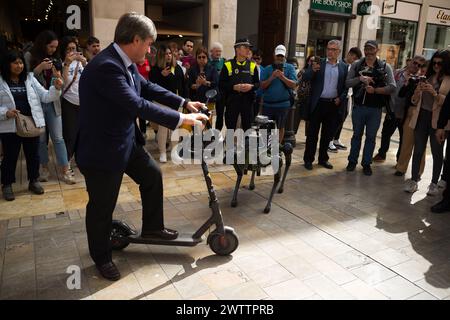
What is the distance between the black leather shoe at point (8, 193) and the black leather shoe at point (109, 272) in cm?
A: 222

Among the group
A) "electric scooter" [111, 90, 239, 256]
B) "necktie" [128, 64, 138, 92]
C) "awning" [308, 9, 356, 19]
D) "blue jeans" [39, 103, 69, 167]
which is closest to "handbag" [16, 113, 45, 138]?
"blue jeans" [39, 103, 69, 167]

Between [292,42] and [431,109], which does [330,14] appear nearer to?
[292,42]

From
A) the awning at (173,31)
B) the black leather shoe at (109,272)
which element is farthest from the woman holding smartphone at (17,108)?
the awning at (173,31)

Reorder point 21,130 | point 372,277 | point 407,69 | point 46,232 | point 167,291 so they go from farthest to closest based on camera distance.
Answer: point 407,69
point 21,130
point 46,232
point 372,277
point 167,291

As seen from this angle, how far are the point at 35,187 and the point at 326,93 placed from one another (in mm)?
4363

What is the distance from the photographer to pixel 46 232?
373 cm

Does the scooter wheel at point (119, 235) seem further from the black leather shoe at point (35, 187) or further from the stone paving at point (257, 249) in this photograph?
the black leather shoe at point (35, 187)

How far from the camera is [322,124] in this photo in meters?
6.16

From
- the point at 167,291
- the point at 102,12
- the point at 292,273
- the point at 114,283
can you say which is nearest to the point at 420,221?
the point at 292,273

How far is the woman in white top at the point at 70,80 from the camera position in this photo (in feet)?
16.2

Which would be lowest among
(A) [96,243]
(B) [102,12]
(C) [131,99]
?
(A) [96,243]

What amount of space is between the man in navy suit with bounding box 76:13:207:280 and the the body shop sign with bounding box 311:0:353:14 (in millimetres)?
11616

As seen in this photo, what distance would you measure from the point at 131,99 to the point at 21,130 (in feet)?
8.32
